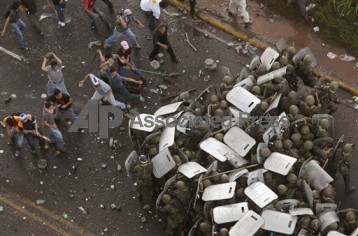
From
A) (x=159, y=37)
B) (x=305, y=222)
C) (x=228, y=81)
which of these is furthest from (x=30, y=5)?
(x=305, y=222)

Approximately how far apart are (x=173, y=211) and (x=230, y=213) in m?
1.08

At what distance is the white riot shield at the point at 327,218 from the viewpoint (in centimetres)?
866

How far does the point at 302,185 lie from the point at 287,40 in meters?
5.19

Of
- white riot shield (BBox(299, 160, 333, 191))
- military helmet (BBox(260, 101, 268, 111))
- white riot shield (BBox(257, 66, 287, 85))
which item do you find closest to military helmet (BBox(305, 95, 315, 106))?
white riot shield (BBox(257, 66, 287, 85))

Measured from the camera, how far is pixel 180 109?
10359 mm

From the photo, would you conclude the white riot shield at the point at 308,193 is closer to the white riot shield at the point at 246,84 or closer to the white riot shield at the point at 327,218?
the white riot shield at the point at 327,218

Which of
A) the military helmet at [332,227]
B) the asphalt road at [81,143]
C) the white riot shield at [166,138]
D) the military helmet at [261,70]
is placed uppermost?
the military helmet at [261,70]

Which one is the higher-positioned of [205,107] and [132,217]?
[205,107]

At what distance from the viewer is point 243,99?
10.0m

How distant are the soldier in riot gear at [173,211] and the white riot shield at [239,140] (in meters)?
1.39

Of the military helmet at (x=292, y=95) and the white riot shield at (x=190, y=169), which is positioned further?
the military helmet at (x=292, y=95)

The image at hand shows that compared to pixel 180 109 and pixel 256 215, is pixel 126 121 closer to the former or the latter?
pixel 180 109

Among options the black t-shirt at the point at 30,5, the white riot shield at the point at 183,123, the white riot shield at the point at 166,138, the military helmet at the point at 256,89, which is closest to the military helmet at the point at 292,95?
the military helmet at the point at 256,89

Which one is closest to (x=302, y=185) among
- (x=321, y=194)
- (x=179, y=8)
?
(x=321, y=194)
